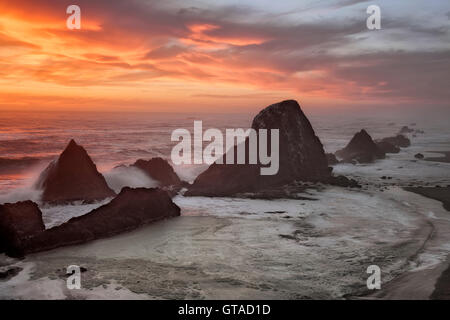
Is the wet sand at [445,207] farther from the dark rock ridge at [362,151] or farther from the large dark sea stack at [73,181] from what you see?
the large dark sea stack at [73,181]

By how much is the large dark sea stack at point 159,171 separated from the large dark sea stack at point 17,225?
14.8 m

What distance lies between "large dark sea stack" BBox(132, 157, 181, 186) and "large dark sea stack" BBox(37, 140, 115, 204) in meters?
5.91

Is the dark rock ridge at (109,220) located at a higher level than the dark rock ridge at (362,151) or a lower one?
lower

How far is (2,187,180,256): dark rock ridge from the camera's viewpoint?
619 inches

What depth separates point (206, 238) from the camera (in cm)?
1767

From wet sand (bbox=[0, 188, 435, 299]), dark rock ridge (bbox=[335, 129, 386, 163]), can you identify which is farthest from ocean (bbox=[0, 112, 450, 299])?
dark rock ridge (bbox=[335, 129, 386, 163])

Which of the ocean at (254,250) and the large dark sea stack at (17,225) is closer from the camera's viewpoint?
the ocean at (254,250)

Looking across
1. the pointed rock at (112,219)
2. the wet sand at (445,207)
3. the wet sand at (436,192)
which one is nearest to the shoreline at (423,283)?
the wet sand at (445,207)

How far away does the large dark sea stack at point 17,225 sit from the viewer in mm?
14977

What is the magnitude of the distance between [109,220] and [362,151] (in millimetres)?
41388

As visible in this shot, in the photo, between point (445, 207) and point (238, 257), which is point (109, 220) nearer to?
point (238, 257)

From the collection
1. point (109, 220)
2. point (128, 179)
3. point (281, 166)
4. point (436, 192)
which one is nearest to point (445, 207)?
point (436, 192)

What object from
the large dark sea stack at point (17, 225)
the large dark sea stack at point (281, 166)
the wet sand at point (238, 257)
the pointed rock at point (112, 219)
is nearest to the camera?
the wet sand at point (238, 257)

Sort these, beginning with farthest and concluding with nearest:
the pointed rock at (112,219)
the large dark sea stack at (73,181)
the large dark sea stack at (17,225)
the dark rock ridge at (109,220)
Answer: the large dark sea stack at (73,181) → the pointed rock at (112,219) → the dark rock ridge at (109,220) → the large dark sea stack at (17,225)
